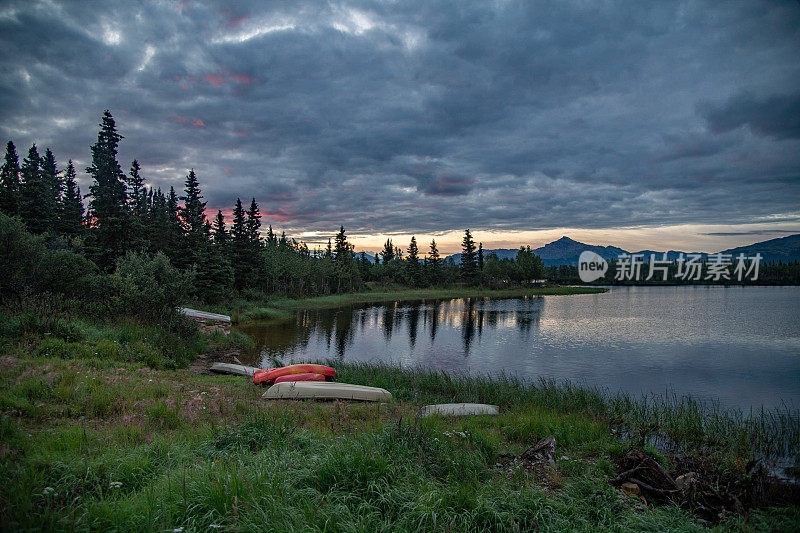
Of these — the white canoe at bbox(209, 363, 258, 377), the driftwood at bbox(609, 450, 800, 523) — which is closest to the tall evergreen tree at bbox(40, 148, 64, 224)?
the white canoe at bbox(209, 363, 258, 377)

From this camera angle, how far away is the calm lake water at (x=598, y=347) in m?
16.7

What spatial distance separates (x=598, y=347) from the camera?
24703 millimetres

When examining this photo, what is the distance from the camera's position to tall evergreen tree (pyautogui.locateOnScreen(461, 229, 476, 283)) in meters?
95.9

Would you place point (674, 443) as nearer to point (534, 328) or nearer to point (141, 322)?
point (141, 322)

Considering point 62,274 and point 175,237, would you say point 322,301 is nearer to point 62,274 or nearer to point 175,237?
point 175,237

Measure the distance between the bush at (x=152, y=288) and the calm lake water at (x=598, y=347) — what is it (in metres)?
5.72

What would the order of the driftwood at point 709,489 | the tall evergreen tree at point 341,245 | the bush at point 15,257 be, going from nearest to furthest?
the driftwood at point 709,489 < the bush at point 15,257 < the tall evergreen tree at point 341,245

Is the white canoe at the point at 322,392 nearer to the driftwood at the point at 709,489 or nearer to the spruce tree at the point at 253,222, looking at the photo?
the driftwood at the point at 709,489

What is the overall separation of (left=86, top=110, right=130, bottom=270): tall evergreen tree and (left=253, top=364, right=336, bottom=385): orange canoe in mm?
28706

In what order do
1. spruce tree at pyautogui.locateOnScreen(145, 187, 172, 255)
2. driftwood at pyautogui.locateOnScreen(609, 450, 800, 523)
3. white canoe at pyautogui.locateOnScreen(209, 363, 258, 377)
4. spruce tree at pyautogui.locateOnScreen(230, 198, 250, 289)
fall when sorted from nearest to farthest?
driftwood at pyautogui.locateOnScreen(609, 450, 800, 523)
white canoe at pyautogui.locateOnScreen(209, 363, 258, 377)
spruce tree at pyautogui.locateOnScreen(145, 187, 172, 255)
spruce tree at pyautogui.locateOnScreen(230, 198, 250, 289)

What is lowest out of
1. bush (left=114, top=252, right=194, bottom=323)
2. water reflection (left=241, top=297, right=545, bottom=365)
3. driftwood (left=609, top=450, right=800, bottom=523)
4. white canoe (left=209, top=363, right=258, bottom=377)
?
water reflection (left=241, top=297, right=545, bottom=365)

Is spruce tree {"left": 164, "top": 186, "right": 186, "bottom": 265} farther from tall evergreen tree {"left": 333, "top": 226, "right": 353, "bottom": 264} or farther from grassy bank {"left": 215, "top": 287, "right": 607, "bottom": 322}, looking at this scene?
tall evergreen tree {"left": 333, "top": 226, "right": 353, "bottom": 264}

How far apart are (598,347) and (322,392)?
20.8 meters

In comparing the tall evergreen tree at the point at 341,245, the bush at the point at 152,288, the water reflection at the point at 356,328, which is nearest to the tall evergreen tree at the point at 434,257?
the tall evergreen tree at the point at 341,245
